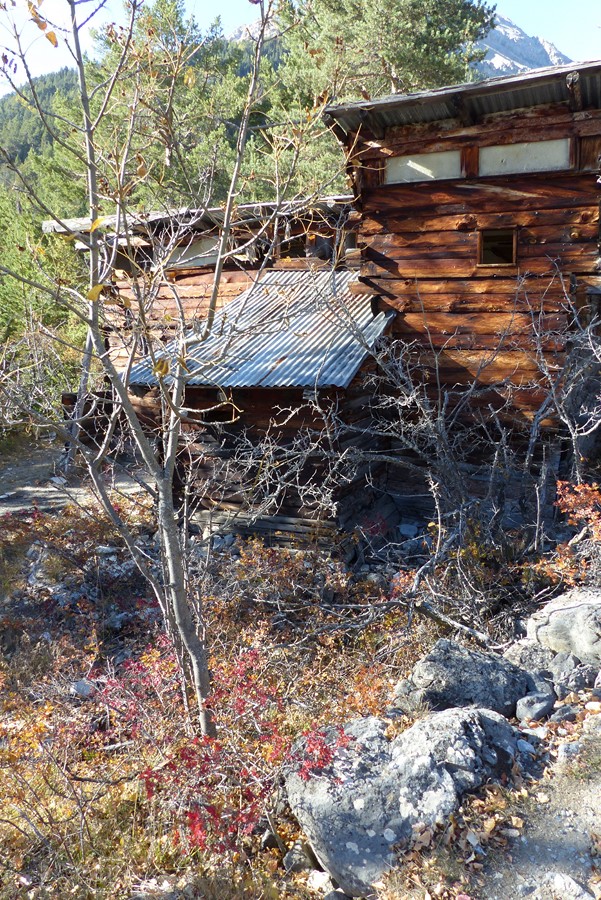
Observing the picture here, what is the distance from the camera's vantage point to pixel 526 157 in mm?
8750

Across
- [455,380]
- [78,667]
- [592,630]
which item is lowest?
[78,667]

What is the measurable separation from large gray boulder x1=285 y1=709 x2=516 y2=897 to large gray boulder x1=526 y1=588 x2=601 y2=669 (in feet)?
4.46

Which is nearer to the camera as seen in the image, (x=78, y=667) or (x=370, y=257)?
(x=78, y=667)

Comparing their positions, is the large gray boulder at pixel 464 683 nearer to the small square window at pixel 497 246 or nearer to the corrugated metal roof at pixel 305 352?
the corrugated metal roof at pixel 305 352

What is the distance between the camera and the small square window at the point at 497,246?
30.5 feet

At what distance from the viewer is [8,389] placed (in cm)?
431

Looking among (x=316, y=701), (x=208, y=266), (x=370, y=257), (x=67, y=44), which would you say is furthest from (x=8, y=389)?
(x=208, y=266)

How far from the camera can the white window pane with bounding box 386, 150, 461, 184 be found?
9.24 metres

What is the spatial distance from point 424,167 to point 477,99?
119 cm

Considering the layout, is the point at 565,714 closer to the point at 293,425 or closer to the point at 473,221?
the point at 293,425

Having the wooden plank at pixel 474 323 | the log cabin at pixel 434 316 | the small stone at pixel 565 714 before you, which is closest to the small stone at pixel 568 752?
the small stone at pixel 565 714

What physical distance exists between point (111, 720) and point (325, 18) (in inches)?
812

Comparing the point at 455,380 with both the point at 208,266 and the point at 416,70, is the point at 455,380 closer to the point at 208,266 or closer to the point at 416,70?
the point at 208,266

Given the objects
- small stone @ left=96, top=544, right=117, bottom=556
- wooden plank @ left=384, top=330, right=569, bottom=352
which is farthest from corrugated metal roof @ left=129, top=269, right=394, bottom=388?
small stone @ left=96, top=544, right=117, bottom=556
